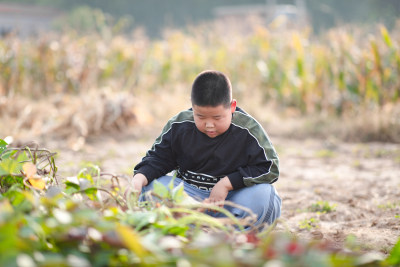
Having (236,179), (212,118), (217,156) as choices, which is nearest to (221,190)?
(236,179)

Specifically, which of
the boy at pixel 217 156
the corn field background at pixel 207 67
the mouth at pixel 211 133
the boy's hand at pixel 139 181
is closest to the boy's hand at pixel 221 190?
the boy at pixel 217 156

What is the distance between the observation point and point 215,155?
2.58m

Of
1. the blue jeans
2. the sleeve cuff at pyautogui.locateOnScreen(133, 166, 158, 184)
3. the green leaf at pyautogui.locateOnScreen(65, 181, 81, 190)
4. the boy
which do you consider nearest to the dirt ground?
the blue jeans

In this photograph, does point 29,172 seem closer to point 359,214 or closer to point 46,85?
point 359,214

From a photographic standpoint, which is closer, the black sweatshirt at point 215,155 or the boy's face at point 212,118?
the boy's face at point 212,118

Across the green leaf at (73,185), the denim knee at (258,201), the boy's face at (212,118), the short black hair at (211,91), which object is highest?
the short black hair at (211,91)

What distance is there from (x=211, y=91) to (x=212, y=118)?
140 mm

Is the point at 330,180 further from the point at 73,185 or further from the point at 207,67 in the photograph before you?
the point at 207,67

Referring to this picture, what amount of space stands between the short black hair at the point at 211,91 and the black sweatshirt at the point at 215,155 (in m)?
0.26

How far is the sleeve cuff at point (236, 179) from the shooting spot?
248cm

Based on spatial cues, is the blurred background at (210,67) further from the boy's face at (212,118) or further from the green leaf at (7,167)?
the green leaf at (7,167)

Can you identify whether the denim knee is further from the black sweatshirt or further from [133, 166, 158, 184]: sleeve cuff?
[133, 166, 158, 184]: sleeve cuff

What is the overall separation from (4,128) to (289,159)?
3.70m

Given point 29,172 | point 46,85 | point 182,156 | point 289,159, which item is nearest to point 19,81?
point 46,85
